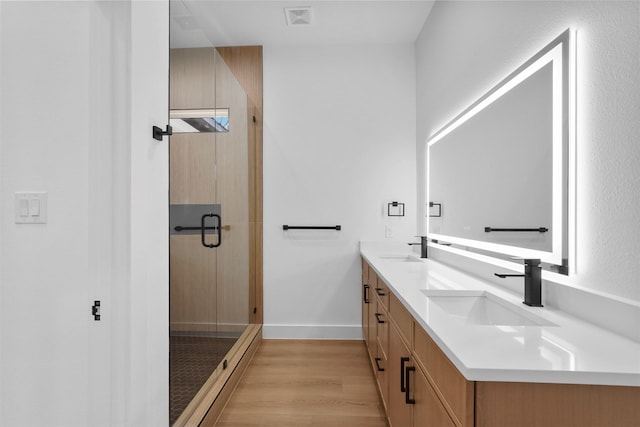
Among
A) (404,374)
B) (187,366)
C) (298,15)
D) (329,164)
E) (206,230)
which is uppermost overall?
(298,15)

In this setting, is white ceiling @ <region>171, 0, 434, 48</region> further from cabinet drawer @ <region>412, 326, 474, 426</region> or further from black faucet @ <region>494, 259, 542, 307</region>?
cabinet drawer @ <region>412, 326, 474, 426</region>

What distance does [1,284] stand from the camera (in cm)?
124

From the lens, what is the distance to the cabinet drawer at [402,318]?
131cm

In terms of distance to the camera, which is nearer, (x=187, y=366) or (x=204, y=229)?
(x=187, y=366)

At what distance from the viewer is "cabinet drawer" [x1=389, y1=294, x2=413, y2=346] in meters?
1.31

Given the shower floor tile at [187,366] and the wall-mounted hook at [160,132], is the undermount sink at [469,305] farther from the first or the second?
the wall-mounted hook at [160,132]

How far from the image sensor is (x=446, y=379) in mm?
904

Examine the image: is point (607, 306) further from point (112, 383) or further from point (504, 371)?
point (112, 383)

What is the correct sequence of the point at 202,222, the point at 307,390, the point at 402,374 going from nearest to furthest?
1. the point at 402,374
2. the point at 202,222
3. the point at 307,390

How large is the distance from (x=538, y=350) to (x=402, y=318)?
64 centimetres

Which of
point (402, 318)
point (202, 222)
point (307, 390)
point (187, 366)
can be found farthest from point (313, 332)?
point (402, 318)

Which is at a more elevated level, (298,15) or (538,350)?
(298,15)

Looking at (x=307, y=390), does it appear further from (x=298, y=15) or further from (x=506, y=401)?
(x=298, y=15)

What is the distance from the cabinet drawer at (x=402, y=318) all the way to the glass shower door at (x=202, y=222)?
1002 millimetres
